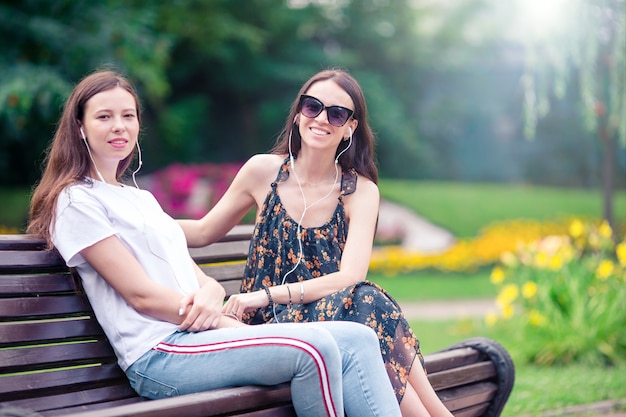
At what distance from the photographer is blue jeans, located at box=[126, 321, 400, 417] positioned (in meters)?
2.37

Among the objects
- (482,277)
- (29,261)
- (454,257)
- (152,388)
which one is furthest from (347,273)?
(454,257)

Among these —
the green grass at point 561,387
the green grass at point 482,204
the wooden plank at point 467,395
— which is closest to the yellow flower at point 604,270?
Answer: the green grass at point 561,387

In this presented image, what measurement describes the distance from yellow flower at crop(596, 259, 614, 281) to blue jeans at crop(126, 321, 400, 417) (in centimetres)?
386

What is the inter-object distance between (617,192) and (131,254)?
18.4 m

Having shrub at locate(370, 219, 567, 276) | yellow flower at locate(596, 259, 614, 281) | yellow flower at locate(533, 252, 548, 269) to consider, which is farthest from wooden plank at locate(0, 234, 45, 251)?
shrub at locate(370, 219, 567, 276)

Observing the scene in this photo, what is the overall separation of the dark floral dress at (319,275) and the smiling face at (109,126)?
2.33 ft

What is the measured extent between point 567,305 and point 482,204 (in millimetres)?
11041

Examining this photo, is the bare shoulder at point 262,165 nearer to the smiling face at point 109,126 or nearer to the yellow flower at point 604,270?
the smiling face at point 109,126

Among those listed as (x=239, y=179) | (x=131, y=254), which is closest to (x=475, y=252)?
(x=239, y=179)

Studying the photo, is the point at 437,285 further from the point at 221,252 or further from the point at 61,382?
the point at 61,382

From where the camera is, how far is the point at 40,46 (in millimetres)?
11781

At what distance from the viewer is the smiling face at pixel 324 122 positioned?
10.4ft

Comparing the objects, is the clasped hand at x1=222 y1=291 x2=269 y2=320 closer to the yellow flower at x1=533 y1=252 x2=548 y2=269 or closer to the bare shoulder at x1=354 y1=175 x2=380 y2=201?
the bare shoulder at x1=354 y1=175 x2=380 y2=201

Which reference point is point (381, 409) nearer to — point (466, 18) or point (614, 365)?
point (614, 365)
